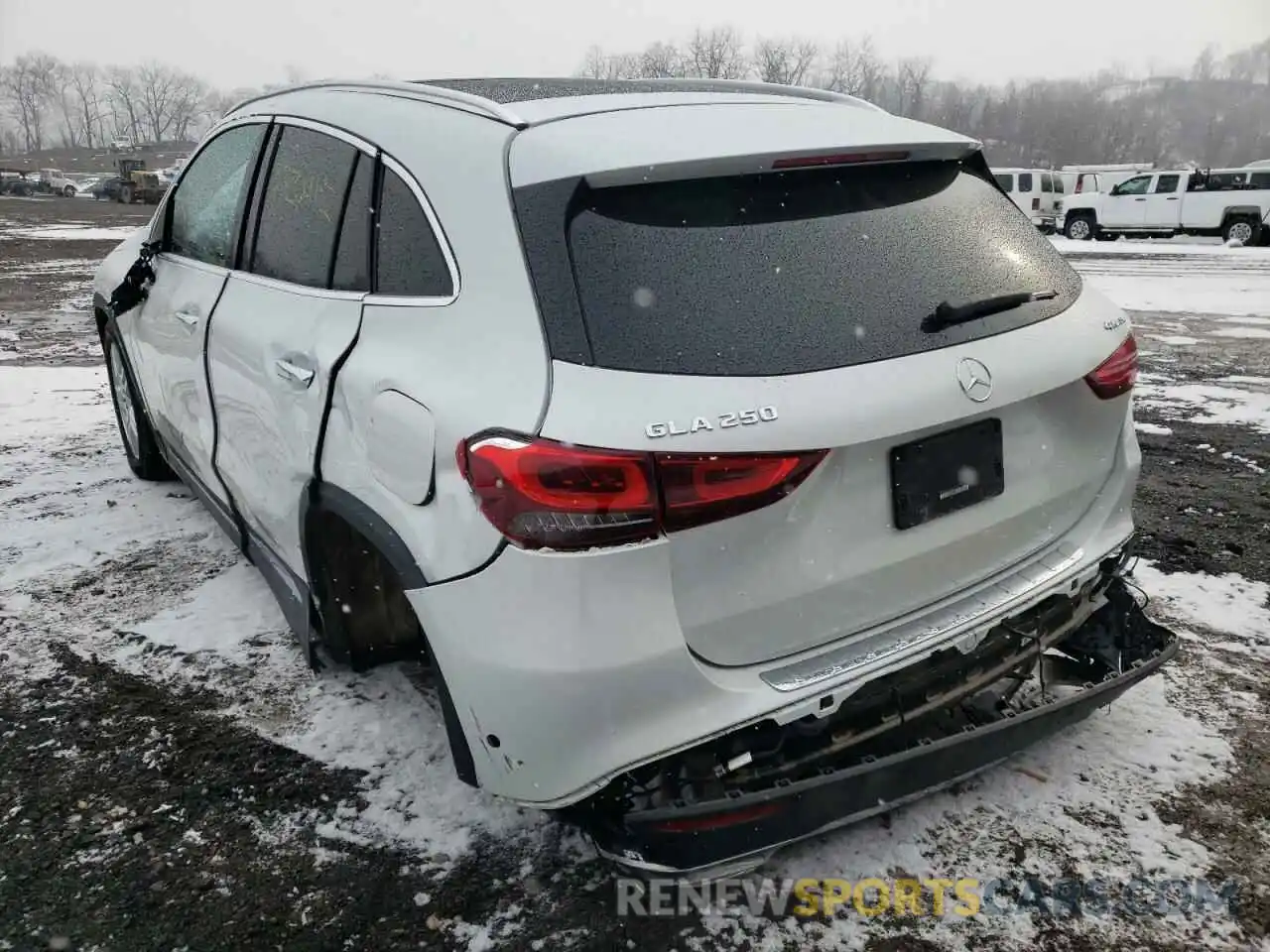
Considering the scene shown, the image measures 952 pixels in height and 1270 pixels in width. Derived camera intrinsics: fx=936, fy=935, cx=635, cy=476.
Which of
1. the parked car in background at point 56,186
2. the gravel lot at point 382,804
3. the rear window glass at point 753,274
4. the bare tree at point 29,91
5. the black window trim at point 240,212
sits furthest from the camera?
the bare tree at point 29,91

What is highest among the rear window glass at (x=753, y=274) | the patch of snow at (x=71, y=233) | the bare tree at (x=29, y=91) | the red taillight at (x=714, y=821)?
the bare tree at (x=29, y=91)

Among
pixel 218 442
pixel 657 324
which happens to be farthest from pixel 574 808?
pixel 218 442

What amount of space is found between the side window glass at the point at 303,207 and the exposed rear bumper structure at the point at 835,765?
1.63m

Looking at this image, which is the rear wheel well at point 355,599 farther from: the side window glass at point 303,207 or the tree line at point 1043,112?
the tree line at point 1043,112

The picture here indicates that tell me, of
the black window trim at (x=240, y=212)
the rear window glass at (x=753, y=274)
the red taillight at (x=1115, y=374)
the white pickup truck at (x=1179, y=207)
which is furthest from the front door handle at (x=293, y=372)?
the white pickup truck at (x=1179, y=207)

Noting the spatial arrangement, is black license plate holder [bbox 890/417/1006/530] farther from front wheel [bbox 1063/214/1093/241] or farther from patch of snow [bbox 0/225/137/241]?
front wheel [bbox 1063/214/1093/241]

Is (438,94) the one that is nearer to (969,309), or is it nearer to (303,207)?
(303,207)

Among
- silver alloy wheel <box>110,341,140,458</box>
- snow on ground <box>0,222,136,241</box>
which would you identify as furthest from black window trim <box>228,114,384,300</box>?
snow on ground <box>0,222,136,241</box>

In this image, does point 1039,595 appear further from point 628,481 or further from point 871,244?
point 628,481

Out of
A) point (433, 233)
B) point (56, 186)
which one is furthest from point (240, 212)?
point (56, 186)

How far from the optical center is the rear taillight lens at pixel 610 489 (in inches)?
68.6

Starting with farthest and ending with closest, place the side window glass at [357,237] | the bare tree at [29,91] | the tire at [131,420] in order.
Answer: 1. the bare tree at [29,91]
2. the tire at [131,420]
3. the side window glass at [357,237]

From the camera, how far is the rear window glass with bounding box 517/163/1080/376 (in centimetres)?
184

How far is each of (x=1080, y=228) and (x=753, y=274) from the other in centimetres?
2810
